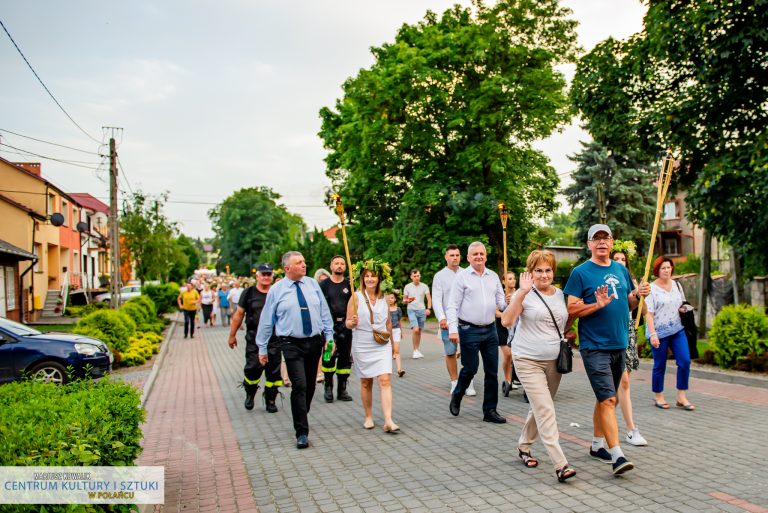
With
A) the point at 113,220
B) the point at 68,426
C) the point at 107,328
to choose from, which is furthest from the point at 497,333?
the point at 113,220

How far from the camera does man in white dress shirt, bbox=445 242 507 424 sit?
25.0ft

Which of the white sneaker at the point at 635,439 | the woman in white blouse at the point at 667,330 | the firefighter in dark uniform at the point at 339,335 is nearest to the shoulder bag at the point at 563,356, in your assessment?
the white sneaker at the point at 635,439

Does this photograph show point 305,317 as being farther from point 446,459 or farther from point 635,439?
point 635,439

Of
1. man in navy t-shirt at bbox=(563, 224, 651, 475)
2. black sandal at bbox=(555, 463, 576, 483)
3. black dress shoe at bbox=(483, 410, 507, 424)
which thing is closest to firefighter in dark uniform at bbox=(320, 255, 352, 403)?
black dress shoe at bbox=(483, 410, 507, 424)

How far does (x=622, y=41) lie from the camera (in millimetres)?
16344

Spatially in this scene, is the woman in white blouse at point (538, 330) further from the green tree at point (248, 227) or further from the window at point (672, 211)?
the green tree at point (248, 227)

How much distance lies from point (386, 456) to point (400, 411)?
226 centimetres

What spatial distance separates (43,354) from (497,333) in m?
8.16

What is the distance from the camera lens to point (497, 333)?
27.8ft

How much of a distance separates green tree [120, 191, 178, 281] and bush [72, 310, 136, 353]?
2577 cm

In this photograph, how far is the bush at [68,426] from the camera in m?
3.74

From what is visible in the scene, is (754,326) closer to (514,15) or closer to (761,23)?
(761,23)

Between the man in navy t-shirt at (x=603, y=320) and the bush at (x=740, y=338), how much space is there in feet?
20.6

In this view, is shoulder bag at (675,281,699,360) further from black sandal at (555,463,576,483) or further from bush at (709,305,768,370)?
black sandal at (555,463,576,483)
